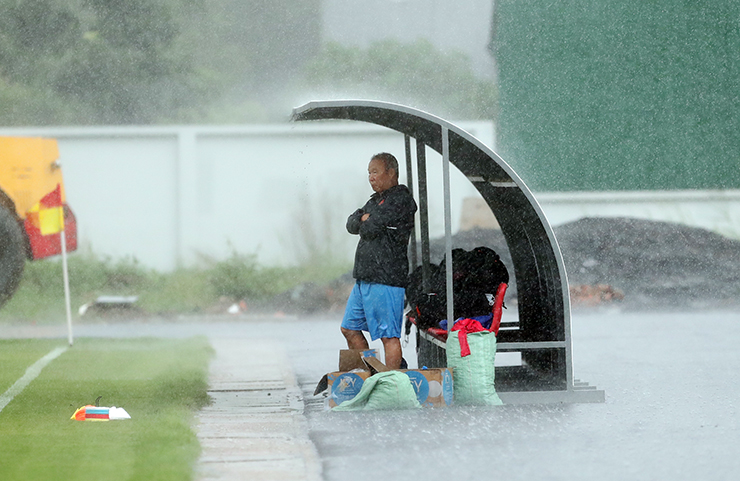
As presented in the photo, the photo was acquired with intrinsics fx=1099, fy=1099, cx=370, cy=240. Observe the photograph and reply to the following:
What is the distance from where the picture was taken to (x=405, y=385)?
6.70 meters

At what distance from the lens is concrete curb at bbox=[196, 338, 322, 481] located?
5152mm

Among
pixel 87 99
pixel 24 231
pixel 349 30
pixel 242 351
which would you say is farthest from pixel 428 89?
pixel 242 351

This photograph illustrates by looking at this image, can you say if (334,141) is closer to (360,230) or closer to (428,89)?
(428,89)

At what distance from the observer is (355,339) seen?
7.56 metres

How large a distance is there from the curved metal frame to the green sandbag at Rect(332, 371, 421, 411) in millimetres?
792

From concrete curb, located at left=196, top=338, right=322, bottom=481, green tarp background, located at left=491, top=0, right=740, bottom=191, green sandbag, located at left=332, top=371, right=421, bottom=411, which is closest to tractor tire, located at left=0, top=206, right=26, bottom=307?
concrete curb, located at left=196, top=338, right=322, bottom=481

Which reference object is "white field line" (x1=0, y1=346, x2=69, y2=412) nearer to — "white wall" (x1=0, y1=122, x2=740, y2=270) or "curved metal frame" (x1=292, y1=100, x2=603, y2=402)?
"curved metal frame" (x1=292, y1=100, x2=603, y2=402)

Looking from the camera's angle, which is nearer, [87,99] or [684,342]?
[684,342]

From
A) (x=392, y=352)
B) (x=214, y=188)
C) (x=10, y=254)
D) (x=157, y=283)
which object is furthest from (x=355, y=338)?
(x=214, y=188)

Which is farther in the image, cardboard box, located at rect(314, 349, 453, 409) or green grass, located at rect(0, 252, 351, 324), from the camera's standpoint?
green grass, located at rect(0, 252, 351, 324)

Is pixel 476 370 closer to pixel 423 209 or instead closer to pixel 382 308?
pixel 382 308

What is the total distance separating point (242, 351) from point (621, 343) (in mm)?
4305

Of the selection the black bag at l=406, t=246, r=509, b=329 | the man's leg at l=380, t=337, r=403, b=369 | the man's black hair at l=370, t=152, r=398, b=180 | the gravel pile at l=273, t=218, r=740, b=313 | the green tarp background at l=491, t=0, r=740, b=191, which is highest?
the green tarp background at l=491, t=0, r=740, b=191

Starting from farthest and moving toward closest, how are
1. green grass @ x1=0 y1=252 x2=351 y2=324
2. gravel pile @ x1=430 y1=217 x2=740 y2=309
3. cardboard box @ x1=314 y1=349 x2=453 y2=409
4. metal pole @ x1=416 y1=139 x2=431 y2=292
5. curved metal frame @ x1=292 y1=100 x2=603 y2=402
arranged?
gravel pile @ x1=430 y1=217 x2=740 y2=309 < green grass @ x1=0 y1=252 x2=351 y2=324 < metal pole @ x1=416 y1=139 x2=431 y2=292 < curved metal frame @ x1=292 y1=100 x2=603 y2=402 < cardboard box @ x1=314 y1=349 x2=453 y2=409
